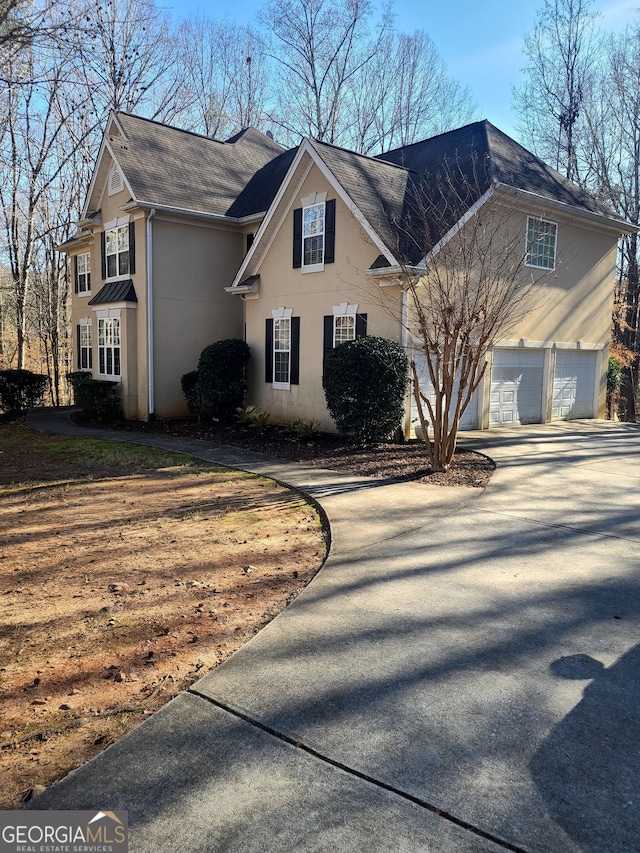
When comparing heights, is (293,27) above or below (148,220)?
above

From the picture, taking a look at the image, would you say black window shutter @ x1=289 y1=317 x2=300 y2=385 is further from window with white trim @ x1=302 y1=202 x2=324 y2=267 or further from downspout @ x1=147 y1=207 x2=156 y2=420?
downspout @ x1=147 y1=207 x2=156 y2=420

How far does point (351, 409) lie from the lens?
11.9 metres

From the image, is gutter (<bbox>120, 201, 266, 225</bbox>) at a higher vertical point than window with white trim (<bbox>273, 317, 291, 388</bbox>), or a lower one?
higher

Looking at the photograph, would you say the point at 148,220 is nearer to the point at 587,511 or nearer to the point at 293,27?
the point at 587,511

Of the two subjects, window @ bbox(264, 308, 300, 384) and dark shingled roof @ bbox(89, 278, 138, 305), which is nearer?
window @ bbox(264, 308, 300, 384)

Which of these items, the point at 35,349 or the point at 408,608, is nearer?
the point at 408,608

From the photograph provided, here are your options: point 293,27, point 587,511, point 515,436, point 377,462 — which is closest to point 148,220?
point 377,462

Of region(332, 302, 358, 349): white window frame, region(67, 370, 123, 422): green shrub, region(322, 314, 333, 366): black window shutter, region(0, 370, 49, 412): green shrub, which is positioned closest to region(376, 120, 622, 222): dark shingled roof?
region(332, 302, 358, 349): white window frame

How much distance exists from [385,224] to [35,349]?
3095 cm

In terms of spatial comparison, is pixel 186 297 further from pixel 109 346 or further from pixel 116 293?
pixel 109 346

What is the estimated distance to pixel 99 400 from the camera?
1691 centimetres

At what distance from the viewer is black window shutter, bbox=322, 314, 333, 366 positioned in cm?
1410

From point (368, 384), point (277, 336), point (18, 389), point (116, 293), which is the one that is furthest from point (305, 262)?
point (18, 389)

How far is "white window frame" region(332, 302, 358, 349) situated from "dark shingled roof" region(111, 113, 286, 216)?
18.5 feet
